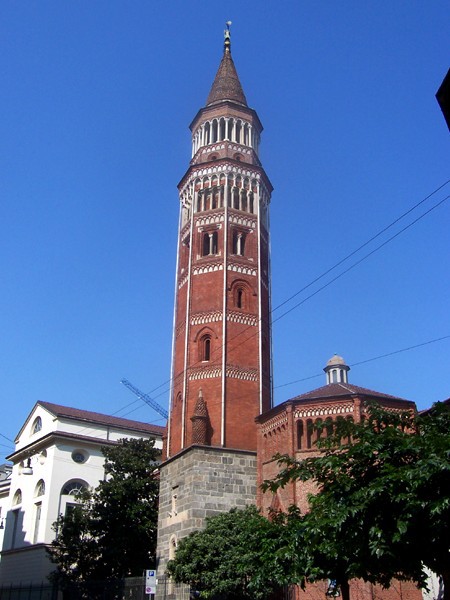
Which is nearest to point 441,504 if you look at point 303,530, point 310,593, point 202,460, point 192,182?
point 303,530

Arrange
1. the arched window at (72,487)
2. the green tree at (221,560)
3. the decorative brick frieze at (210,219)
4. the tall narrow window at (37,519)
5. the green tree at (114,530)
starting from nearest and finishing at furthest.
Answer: the green tree at (221,560) < the green tree at (114,530) < the decorative brick frieze at (210,219) < the tall narrow window at (37,519) < the arched window at (72,487)

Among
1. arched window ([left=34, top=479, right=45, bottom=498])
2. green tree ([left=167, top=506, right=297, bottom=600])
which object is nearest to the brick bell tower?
green tree ([left=167, top=506, right=297, bottom=600])

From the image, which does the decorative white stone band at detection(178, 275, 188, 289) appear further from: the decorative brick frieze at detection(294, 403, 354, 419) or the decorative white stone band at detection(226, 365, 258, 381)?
the decorative brick frieze at detection(294, 403, 354, 419)

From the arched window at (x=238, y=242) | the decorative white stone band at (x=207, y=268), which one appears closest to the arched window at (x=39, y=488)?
the decorative white stone band at (x=207, y=268)

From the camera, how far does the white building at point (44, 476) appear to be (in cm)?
3900

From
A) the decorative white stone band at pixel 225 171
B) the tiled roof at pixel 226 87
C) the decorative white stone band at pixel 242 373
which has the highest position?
the tiled roof at pixel 226 87

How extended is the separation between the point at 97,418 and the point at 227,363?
18.6 m

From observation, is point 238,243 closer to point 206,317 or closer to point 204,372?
point 206,317

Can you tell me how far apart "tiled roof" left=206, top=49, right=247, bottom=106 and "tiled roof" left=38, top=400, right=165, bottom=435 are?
21.7 metres

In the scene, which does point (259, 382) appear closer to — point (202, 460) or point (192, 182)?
point (202, 460)

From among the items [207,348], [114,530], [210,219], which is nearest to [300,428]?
[207,348]

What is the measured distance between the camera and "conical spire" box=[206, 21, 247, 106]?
39.0 metres

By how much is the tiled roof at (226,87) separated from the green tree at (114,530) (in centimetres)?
2125

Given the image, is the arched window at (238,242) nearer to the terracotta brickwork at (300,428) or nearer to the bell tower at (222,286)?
the bell tower at (222,286)
